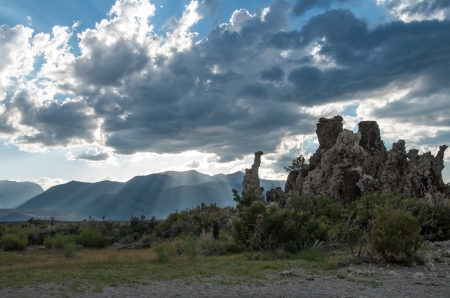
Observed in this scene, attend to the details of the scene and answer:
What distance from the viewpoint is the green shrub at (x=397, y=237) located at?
14.7 metres

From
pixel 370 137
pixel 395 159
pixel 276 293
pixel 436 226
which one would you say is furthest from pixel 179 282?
pixel 370 137

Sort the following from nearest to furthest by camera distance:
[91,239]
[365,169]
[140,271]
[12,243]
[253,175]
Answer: [140,271]
[12,243]
[91,239]
[365,169]
[253,175]

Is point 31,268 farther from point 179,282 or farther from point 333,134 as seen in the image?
point 333,134

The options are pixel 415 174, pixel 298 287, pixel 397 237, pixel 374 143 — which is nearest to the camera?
pixel 298 287

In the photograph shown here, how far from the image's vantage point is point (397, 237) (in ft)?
48.0

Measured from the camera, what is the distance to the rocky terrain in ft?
107

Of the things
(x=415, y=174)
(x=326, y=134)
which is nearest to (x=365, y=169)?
(x=415, y=174)

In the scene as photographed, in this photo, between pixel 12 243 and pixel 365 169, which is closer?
pixel 12 243

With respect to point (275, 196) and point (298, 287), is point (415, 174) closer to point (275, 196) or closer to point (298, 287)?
point (275, 196)

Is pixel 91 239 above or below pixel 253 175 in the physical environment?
below

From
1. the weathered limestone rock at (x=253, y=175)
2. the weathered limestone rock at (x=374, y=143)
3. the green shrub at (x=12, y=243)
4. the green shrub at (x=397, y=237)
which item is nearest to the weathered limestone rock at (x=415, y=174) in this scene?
the weathered limestone rock at (x=374, y=143)

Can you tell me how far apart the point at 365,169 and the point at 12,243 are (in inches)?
1076

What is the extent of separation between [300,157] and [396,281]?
5092cm

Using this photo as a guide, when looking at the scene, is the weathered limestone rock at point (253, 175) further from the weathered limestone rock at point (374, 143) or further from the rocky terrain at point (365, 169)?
the weathered limestone rock at point (374, 143)
